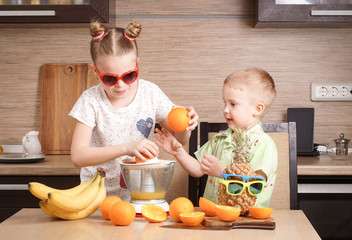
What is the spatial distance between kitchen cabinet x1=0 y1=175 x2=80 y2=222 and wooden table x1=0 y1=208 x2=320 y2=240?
0.96 m

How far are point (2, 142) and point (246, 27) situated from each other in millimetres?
1632

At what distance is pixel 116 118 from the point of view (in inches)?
60.1

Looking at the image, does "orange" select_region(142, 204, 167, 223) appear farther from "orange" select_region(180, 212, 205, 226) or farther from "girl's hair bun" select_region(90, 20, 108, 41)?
"girl's hair bun" select_region(90, 20, 108, 41)

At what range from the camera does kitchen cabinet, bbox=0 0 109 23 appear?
2221 millimetres

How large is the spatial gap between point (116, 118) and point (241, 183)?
62 cm

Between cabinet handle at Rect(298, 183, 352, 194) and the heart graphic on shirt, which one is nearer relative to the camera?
the heart graphic on shirt

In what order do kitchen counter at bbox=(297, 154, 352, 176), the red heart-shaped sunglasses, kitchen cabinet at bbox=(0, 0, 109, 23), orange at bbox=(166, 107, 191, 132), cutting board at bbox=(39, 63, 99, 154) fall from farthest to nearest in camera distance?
cutting board at bbox=(39, 63, 99, 154)
kitchen cabinet at bbox=(0, 0, 109, 23)
kitchen counter at bbox=(297, 154, 352, 176)
the red heart-shaped sunglasses
orange at bbox=(166, 107, 191, 132)

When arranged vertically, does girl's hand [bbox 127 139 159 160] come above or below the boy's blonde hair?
below

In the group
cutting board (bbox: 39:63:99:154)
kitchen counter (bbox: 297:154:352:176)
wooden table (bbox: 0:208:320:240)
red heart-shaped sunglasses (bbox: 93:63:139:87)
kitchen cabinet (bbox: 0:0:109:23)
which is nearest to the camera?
wooden table (bbox: 0:208:320:240)

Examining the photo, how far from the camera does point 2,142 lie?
264 centimetres

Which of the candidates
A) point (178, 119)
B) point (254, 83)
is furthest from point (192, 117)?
point (254, 83)

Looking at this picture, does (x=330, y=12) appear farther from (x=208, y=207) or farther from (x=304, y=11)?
(x=208, y=207)

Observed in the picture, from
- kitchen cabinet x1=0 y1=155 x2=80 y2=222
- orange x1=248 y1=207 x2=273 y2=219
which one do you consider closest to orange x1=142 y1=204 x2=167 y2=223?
orange x1=248 y1=207 x2=273 y2=219

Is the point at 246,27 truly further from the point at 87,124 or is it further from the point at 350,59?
the point at 87,124
